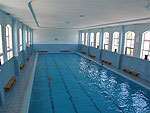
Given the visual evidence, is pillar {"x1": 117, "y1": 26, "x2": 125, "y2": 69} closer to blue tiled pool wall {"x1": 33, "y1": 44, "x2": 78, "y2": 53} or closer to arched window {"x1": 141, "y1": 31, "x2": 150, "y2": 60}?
arched window {"x1": 141, "y1": 31, "x2": 150, "y2": 60}

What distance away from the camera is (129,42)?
1102 cm

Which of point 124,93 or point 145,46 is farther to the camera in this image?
point 145,46

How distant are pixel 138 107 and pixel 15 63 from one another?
712 cm

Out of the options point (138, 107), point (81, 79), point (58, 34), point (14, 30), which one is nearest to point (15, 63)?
point (14, 30)

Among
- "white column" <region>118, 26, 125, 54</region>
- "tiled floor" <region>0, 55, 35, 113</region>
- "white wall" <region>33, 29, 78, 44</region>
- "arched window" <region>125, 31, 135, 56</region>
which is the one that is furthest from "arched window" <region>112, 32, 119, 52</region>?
"white wall" <region>33, 29, 78, 44</region>

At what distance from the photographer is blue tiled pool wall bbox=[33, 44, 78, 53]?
21.2 meters

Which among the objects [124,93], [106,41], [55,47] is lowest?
[124,93]

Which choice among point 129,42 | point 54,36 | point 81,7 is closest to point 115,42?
point 129,42

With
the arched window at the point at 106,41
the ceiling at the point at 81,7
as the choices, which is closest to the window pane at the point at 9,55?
the ceiling at the point at 81,7

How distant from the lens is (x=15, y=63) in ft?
28.2

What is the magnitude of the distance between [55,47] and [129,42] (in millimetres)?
13083

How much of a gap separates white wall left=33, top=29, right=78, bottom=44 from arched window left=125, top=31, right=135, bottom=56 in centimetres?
1201

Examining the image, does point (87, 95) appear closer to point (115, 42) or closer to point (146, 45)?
point (146, 45)

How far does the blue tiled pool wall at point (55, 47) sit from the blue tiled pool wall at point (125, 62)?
5984 millimetres
